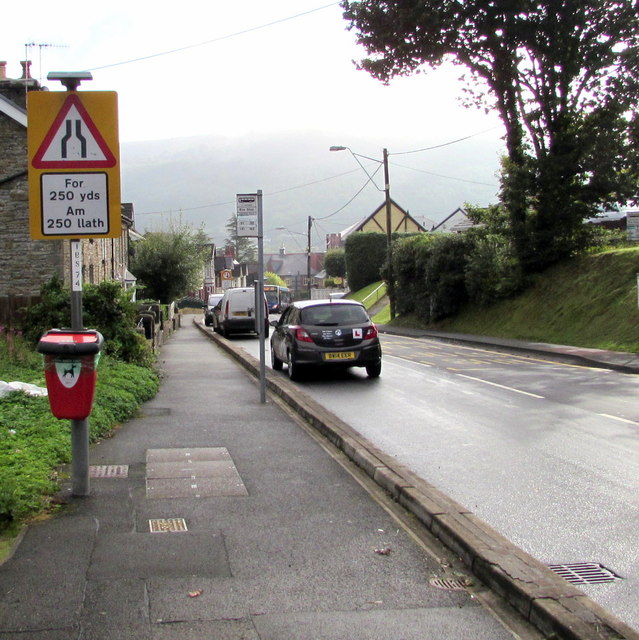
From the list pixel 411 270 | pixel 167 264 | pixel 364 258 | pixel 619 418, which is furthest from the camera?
pixel 364 258

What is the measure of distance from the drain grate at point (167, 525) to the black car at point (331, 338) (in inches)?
367

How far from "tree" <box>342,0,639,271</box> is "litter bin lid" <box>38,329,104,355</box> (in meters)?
22.3

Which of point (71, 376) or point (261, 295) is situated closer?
point (71, 376)

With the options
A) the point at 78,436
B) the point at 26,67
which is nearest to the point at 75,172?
the point at 78,436

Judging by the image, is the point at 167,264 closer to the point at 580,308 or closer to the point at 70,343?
the point at 580,308

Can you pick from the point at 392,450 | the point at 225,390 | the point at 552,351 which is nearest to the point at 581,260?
the point at 552,351

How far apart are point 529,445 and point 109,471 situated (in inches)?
176

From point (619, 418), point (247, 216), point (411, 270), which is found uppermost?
point (247, 216)

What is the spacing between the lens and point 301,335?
1509 cm

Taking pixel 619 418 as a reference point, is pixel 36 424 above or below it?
above

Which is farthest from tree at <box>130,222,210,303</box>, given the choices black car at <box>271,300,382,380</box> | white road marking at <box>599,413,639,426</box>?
white road marking at <box>599,413,639,426</box>

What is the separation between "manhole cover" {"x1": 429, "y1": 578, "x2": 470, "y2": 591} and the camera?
446cm

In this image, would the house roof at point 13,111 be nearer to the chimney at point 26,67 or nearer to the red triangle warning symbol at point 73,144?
the chimney at point 26,67

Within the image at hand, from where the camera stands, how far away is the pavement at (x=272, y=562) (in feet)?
12.8
